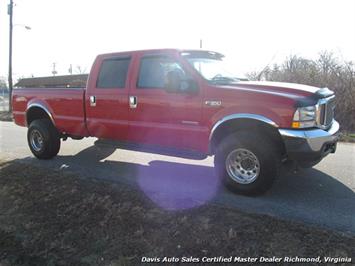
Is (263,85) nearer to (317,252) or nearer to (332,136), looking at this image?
(332,136)

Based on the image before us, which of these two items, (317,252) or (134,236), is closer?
(317,252)

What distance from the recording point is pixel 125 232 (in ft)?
13.4

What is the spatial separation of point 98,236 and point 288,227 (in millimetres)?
2100

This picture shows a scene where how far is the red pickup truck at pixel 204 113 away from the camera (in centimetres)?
450

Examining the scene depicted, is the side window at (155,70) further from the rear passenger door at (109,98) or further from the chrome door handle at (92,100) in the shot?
the chrome door handle at (92,100)

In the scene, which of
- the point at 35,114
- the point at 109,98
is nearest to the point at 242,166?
the point at 109,98

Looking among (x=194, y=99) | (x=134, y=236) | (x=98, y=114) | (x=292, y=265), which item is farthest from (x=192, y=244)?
(x=98, y=114)

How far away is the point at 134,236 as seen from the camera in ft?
13.1

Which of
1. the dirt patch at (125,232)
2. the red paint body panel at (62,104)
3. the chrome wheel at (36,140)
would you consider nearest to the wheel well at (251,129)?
the dirt patch at (125,232)

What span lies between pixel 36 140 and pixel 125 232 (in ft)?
14.0

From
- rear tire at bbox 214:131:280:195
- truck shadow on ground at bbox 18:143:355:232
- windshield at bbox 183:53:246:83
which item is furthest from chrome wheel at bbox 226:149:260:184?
windshield at bbox 183:53:246:83

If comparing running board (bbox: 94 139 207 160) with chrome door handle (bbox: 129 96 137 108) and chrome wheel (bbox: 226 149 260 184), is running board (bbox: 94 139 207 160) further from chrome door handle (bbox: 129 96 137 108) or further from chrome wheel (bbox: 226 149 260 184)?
chrome door handle (bbox: 129 96 137 108)

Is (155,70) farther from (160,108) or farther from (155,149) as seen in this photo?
(155,149)

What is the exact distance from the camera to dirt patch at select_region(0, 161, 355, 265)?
11.5 feet
